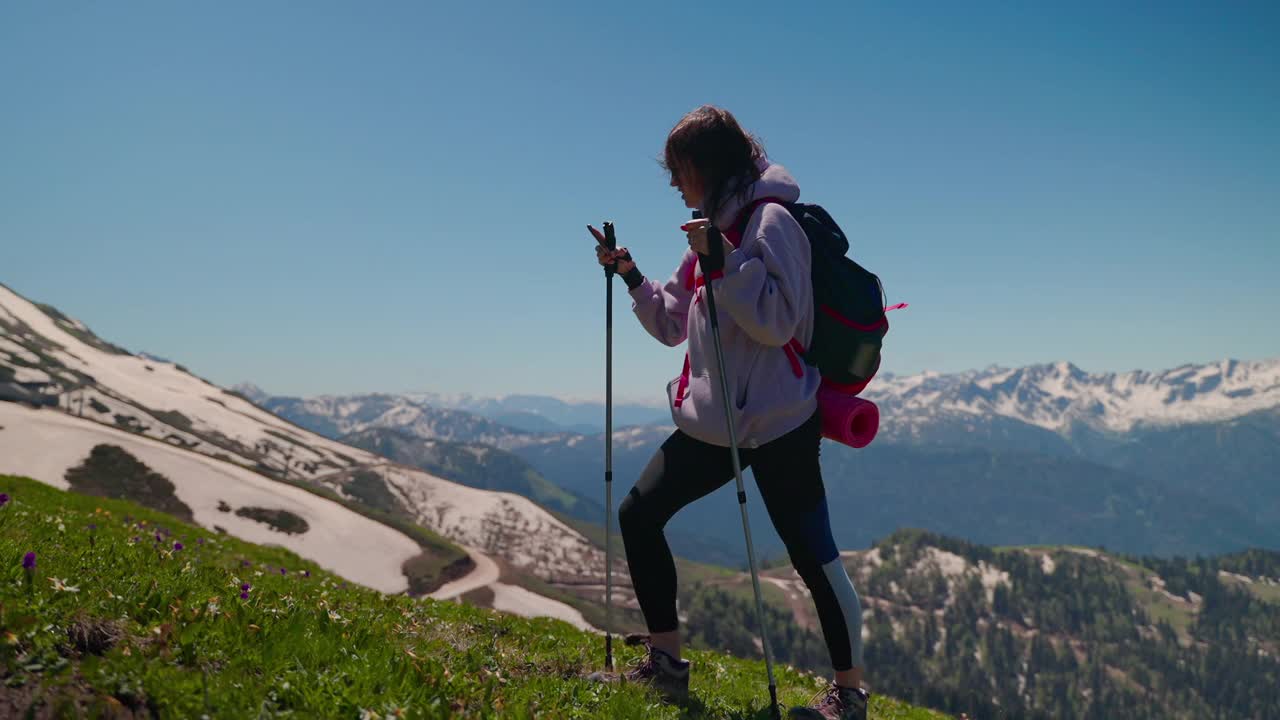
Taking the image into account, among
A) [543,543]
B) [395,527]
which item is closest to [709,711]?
[395,527]

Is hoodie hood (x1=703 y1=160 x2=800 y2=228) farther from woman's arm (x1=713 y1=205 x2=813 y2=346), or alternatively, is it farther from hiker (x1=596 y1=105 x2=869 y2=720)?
woman's arm (x1=713 y1=205 x2=813 y2=346)

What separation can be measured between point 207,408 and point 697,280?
222917mm

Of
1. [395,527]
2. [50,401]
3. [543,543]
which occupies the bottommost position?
[543,543]

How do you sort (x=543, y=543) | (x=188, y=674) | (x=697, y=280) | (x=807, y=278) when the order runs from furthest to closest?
(x=543, y=543) → (x=697, y=280) → (x=807, y=278) → (x=188, y=674)

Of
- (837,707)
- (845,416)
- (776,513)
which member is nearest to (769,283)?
(845,416)

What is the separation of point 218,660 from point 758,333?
15.1 ft

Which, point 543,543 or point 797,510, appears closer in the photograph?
point 797,510

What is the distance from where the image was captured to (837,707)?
6.34m

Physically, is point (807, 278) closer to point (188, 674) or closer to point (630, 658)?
point (630, 658)

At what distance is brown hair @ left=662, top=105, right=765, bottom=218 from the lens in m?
6.42

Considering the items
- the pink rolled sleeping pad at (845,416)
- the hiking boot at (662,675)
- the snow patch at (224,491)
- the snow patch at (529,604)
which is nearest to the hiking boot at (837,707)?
the hiking boot at (662,675)

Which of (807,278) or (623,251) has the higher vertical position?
(623,251)

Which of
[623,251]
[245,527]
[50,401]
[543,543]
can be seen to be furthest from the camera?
[543,543]

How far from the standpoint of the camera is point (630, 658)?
7820 millimetres
